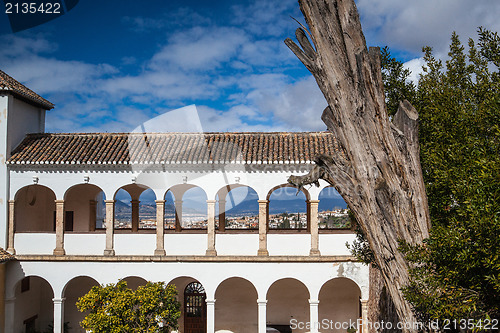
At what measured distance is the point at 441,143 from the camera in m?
7.67

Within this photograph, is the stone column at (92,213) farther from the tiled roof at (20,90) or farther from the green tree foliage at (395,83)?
the green tree foliage at (395,83)

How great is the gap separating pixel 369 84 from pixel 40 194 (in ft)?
55.1

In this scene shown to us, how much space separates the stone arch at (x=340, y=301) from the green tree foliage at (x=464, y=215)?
1080 cm

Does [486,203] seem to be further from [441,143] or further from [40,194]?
[40,194]

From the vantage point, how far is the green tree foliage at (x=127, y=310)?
12.7m

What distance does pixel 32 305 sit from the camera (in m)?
17.7

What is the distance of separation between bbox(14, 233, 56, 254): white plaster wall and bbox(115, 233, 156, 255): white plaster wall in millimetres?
2541

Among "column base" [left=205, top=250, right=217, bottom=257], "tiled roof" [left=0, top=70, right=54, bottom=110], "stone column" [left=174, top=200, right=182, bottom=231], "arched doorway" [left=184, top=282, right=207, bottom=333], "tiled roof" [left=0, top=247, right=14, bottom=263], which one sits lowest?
"arched doorway" [left=184, top=282, right=207, bottom=333]

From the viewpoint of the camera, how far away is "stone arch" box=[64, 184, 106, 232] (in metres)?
19.7

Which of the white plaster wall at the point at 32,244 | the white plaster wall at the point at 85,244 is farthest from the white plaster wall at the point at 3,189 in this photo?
the white plaster wall at the point at 85,244

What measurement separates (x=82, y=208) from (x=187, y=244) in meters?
6.91

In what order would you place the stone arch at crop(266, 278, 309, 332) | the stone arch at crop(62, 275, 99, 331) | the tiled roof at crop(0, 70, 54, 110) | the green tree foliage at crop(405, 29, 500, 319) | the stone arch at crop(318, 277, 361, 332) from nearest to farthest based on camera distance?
the green tree foliage at crop(405, 29, 500, 319) < the tiled roof at crop(0, 70, 54, 110) < the stone arch at crop(318, 277, 361, 332) < the stone arch at crop(62, 275, 99, 331) < the stone arch at crop(266, 278, 309, 332)

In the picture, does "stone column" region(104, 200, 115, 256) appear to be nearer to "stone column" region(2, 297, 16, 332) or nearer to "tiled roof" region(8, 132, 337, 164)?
"tiled roof" region(8, 132, 337, 164)

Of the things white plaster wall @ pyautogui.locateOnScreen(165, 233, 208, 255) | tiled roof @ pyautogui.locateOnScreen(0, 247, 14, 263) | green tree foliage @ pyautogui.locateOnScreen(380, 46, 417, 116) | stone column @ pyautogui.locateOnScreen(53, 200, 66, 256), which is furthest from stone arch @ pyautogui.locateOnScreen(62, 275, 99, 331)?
green tree foliage @ pyautogui.locateOnScreen(380, 46, 417, 116)
